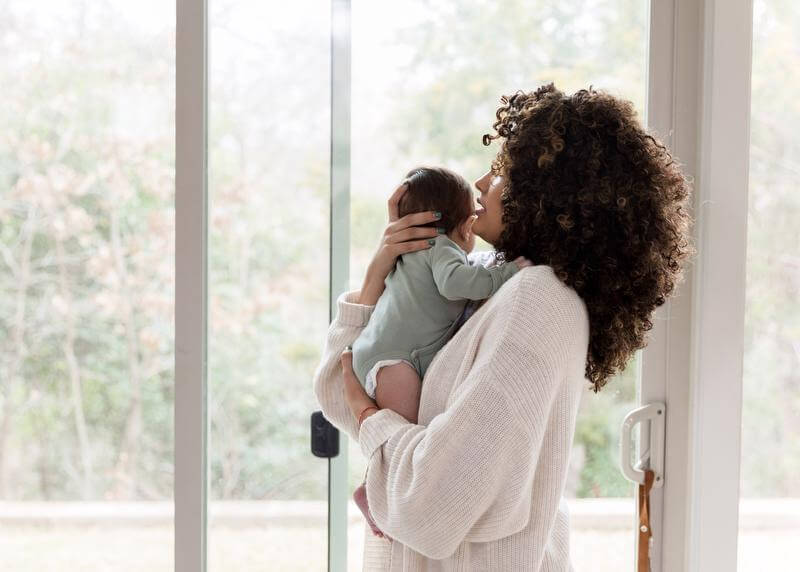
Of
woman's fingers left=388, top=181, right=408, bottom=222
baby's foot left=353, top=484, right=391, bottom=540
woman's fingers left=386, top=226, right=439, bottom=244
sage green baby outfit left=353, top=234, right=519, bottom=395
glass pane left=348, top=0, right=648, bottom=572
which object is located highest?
glass pane left=348, top=0, right=648, bottom=572

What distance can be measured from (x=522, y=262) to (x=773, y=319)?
2.43 ft

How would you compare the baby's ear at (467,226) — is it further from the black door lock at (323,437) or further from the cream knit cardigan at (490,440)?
the black door lock at (323,437)

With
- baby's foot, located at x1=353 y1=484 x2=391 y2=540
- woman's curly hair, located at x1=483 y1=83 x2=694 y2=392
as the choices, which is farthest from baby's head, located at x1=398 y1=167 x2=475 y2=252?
baby's foot, located at x1=353 y1=484 x2=391 y2=540

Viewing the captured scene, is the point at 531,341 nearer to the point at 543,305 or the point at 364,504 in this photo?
the point at 543,305

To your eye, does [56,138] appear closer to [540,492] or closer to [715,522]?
[540,492]

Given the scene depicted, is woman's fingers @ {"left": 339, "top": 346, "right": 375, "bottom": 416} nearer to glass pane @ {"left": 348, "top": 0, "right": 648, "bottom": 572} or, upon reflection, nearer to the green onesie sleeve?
the green onesie sleeve

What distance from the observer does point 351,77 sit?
160 cm

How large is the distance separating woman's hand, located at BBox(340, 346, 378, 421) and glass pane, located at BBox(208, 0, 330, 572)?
0.36 m

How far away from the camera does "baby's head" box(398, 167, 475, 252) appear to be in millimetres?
1264

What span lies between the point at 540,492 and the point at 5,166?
1.33 meters

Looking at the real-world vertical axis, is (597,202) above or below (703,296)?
above

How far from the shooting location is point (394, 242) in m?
1.26

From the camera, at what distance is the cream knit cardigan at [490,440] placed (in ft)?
3.43

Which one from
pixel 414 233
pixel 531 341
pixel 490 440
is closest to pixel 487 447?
pixel 490 440
